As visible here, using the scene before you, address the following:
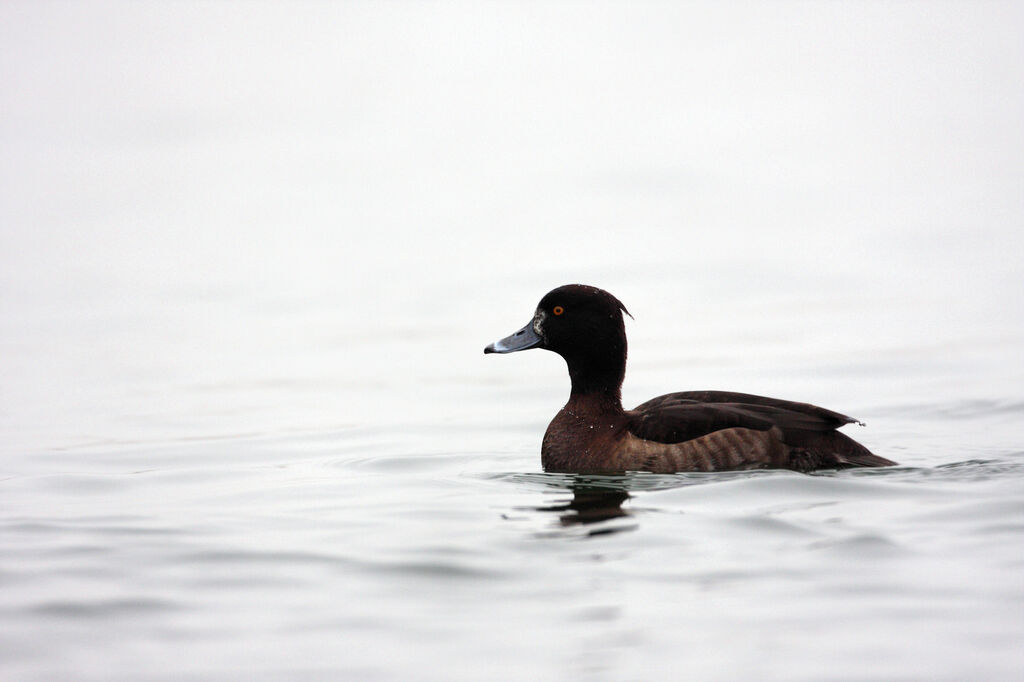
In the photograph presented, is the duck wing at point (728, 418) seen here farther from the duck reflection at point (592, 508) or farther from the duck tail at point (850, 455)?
the duck reflection at point (592, 508)

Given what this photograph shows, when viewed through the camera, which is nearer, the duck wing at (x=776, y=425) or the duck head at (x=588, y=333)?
the duck wing at (x=776, y=425)

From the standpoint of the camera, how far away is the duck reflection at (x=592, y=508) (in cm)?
857

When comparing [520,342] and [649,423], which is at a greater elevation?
[520,342]

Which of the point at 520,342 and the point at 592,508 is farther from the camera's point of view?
the point at 520,342

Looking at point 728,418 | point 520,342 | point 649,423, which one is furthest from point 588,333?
point 728,418

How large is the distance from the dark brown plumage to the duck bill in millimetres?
12

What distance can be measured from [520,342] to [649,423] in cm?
126

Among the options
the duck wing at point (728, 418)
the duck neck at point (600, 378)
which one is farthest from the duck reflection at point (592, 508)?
the duck neck at point (600, 378)

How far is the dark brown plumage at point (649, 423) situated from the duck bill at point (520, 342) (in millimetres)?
12

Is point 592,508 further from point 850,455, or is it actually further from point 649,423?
point 850,455

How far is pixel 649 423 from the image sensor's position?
33.2 ft

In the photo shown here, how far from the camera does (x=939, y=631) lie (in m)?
6.36

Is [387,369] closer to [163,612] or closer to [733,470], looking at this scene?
[733,470]

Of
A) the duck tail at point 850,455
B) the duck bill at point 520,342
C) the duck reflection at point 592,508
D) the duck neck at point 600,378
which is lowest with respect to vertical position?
the duck reflection at point 592,508
